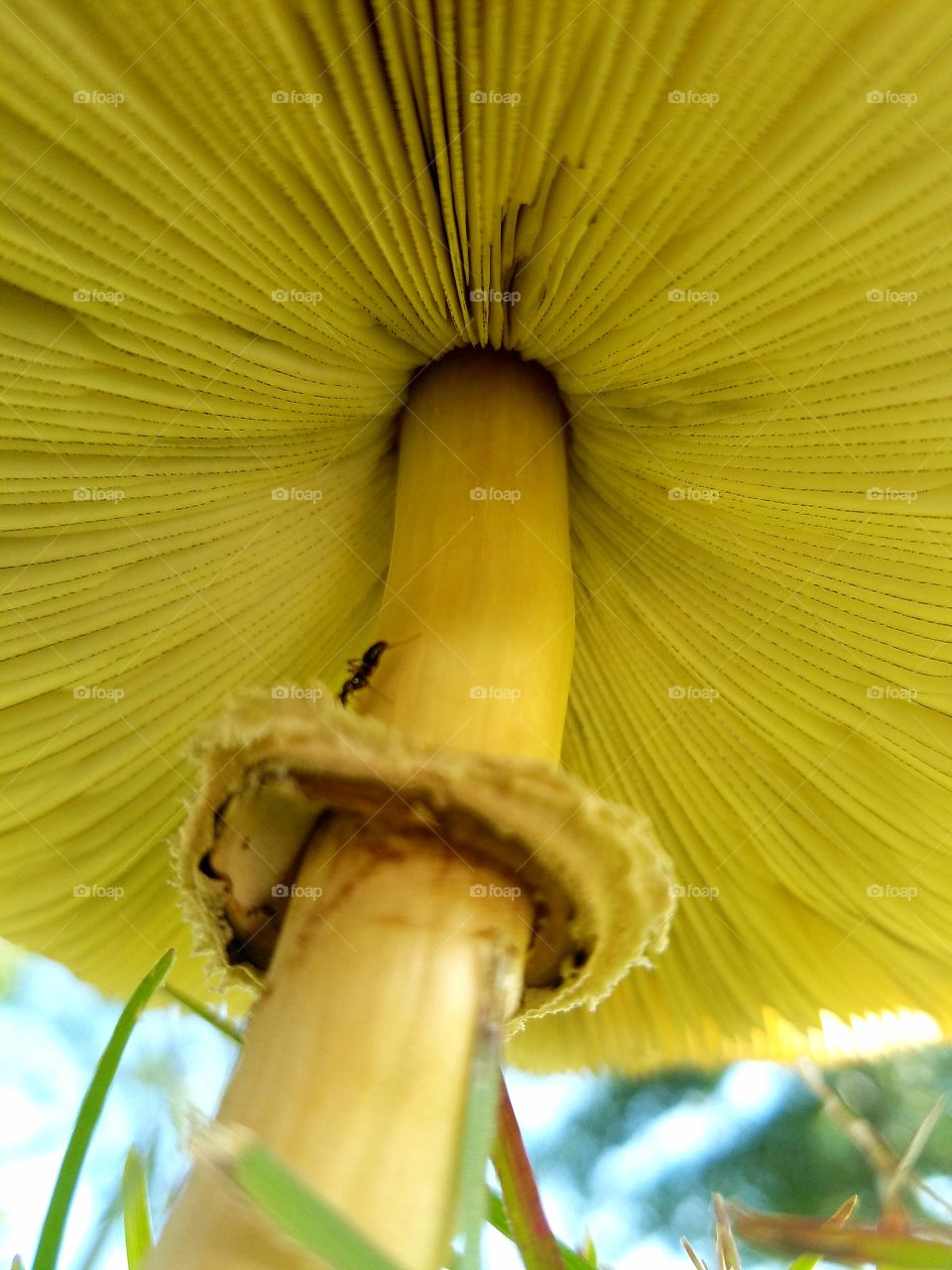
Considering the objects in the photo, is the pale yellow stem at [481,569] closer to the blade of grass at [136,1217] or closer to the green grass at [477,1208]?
the green grass at [477,1208]

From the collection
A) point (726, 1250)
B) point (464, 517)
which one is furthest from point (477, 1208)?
point (464, 517)

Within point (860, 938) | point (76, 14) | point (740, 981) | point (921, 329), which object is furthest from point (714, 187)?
point (740, 981)

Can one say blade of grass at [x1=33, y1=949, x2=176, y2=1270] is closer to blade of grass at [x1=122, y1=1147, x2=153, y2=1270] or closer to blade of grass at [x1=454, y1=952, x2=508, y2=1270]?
blade of grass at [x1=122, y1=1147, x2=153, y2=1270]

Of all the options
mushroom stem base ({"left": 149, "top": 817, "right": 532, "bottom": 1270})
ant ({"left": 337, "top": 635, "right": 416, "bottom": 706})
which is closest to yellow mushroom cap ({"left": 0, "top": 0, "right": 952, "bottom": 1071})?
ant ({"left": 337, "top": 635, "right": 416, "bottom": 706})

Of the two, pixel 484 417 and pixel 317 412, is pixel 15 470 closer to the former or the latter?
pixel 317 412

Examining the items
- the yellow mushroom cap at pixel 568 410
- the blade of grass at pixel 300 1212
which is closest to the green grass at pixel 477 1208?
the blade of grass at pixel 300 1212

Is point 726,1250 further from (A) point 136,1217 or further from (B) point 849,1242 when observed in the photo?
(A) point 136,1217
